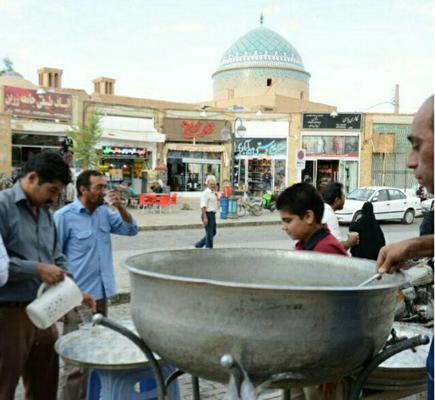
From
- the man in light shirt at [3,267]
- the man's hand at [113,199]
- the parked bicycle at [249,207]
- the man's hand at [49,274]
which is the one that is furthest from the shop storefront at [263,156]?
the man in light shirt at [3,267]

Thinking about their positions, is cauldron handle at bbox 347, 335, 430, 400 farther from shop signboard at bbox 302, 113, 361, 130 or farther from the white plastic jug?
shop signboard at bbox 302, 113, 361, 130

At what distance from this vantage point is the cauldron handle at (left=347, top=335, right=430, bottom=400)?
5.91 ft

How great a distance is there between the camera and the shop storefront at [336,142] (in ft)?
100

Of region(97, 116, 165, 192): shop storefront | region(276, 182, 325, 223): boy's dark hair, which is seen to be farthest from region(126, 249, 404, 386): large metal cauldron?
region(97, 116, 165, 192): shop storefront

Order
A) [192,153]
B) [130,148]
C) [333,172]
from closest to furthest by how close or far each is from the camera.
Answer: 1. [130,148]
2. [192,153]
3. [333,172]

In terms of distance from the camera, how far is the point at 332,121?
30609 mm

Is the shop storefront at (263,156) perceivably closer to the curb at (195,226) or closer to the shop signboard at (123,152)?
the shop signboard at (123,152)

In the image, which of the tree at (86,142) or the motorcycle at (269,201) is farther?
the tree at (86,142)

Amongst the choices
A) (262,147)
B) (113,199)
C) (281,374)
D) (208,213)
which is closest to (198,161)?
(262,147)

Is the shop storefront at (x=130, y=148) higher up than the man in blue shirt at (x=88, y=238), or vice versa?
the shop storefront at (x=130, y=148)

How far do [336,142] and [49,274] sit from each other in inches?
1159

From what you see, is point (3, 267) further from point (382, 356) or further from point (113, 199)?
point (382, 356)

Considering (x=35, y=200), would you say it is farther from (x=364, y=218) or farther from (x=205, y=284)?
(x=364, y=218)

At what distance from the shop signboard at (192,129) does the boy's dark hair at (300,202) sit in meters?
26.6
